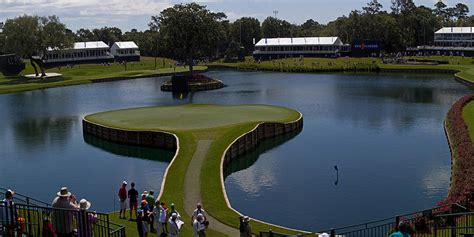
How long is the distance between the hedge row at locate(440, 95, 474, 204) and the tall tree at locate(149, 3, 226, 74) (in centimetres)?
6502

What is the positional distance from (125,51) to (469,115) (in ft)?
472

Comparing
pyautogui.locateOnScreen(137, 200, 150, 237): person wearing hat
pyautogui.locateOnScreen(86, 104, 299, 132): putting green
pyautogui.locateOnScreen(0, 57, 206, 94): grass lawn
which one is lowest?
pyautogui.locateOnScreen(137, 200, 150, 237): person wearing hat

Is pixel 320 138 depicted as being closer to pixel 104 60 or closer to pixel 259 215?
pixel 259 215

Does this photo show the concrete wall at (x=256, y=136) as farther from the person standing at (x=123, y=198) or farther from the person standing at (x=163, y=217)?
the person standing at (x=163, y=217)

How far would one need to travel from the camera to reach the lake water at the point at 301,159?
1441 inches

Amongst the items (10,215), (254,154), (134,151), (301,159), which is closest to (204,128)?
(254,154)

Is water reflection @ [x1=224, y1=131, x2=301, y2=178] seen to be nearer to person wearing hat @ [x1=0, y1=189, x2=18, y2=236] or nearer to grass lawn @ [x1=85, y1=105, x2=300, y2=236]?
grass lawn @ [x1=85, y1=105, x2=300, y2=236]

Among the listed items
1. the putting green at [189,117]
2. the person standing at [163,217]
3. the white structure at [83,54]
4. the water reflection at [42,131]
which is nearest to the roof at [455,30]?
the white structure at [83,54]

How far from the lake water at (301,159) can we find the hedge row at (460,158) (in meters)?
1.34

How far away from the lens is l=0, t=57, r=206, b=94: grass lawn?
118938mm

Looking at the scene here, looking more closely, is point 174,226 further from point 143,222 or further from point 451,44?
point 451,44

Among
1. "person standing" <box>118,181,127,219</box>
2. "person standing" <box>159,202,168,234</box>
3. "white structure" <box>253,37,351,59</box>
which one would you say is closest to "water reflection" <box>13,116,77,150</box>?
"person standing" <box>118,181,127,219</box>

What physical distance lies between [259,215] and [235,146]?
16075mm

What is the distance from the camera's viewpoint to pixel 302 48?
180 m
